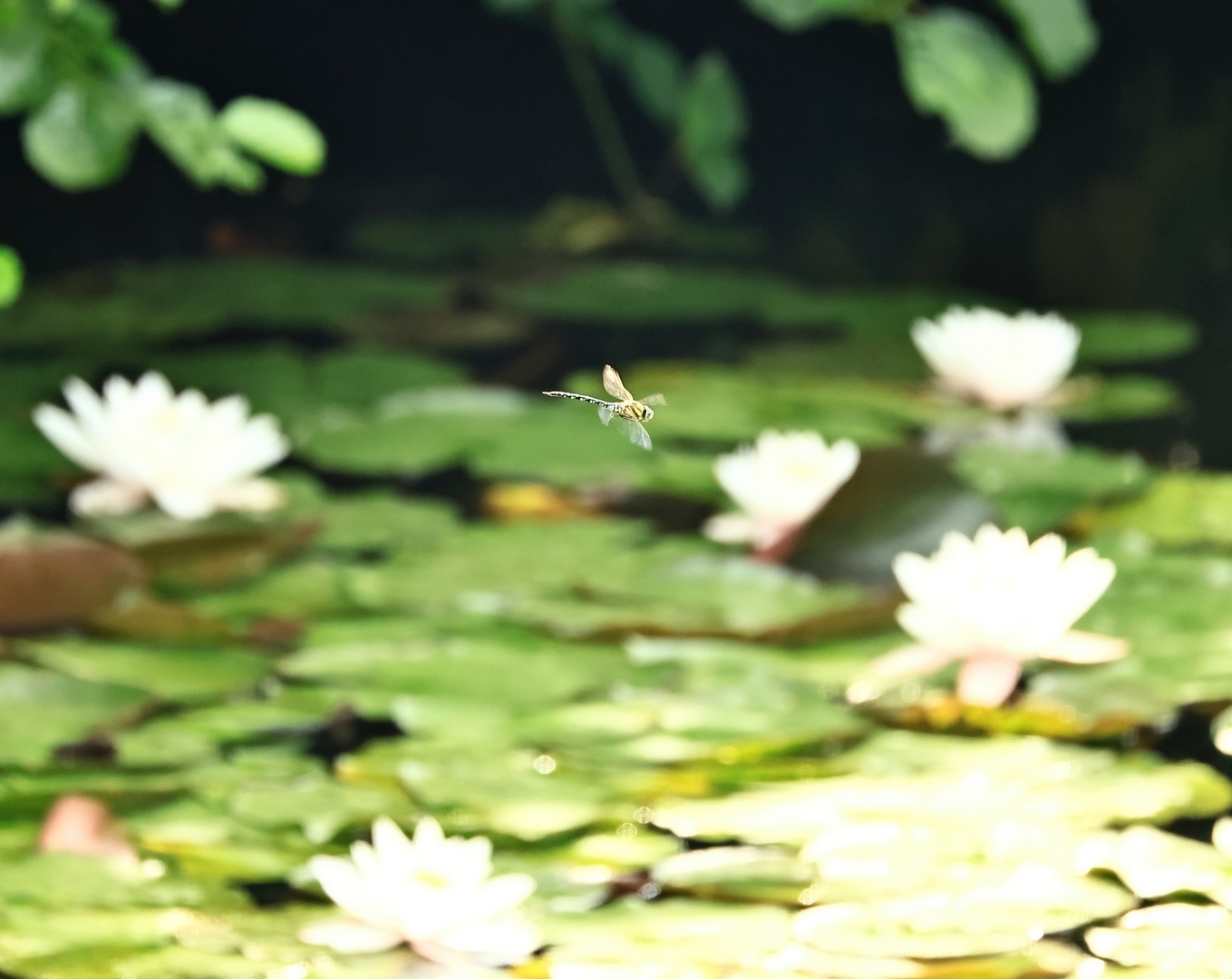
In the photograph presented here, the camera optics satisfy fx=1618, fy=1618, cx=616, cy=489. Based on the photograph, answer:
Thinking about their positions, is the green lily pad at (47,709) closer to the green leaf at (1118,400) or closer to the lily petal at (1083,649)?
the lily petal at (1083,649)

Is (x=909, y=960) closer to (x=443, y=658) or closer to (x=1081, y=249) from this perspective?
(x=443, y=658)

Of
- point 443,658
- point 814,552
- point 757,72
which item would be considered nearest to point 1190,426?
point 814,552

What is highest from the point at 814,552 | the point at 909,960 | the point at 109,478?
the point at 109,478

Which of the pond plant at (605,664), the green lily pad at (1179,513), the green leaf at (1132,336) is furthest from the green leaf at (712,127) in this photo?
the green lily pad at (1179,513)

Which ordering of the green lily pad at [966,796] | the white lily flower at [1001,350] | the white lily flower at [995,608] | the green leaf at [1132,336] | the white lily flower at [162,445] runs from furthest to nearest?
the green leaf at [1132,336], the white lily flower at [1001,350], the white lily flower at [162,445], the white lily flower at [995,608], the green lily pad at [966,796]

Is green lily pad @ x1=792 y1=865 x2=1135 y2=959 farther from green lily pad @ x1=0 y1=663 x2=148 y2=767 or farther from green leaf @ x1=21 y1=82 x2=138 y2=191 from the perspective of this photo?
green leaf @ x1=21 y1=82 x2=138 y2=191

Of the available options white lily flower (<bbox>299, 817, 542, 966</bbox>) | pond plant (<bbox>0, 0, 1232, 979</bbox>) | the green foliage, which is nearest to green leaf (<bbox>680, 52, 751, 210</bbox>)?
pond plant (<bbox>0, 0, 1232, 979</bbox>)
